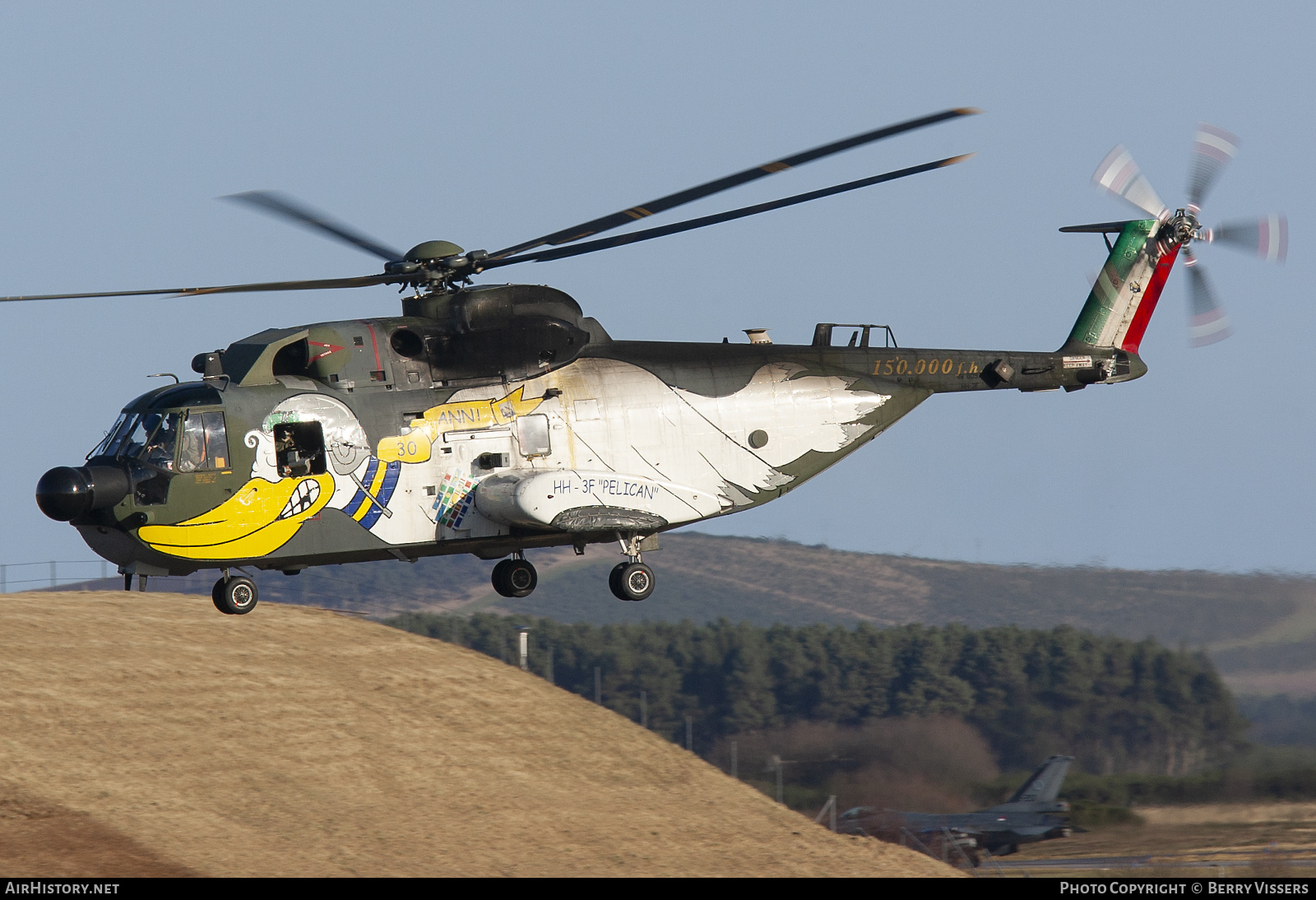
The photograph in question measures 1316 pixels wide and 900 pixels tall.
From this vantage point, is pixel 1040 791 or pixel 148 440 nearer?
pixel 148 440

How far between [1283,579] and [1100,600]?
826 centimetres

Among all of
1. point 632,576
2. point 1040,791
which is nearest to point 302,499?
point 632,576

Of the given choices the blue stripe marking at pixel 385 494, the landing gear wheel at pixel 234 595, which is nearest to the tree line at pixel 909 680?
the blue stripe marking at pixel 385 494

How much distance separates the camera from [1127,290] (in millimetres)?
23750

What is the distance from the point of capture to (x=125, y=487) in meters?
16.4

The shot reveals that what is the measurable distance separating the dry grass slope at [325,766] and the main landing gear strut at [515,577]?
1225cm

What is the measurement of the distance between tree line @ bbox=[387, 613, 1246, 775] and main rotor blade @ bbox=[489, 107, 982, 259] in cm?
3032

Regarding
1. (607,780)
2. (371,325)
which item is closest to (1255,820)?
(607,780)

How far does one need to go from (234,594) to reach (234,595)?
0.02m

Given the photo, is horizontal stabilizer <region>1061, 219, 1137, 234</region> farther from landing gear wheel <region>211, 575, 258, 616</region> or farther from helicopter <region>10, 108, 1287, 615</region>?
landing gear wheel <region>211, 575, 258, 616</region>

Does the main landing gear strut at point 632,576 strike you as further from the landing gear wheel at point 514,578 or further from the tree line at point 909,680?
the tree line at point 909,680

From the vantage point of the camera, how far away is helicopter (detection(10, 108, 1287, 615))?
1678cm

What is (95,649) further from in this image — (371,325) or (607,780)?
(371,325)

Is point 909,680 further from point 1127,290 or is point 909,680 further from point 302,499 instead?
point 302,499
